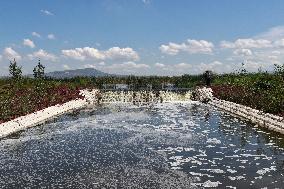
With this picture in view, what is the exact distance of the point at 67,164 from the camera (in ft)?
62.2

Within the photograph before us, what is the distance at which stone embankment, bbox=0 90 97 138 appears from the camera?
28583 millimetres

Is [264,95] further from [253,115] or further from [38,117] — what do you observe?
[38,117]

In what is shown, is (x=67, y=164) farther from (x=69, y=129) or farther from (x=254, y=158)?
(x=69, y=129)

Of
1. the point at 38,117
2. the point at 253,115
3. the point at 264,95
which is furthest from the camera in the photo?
the point at 264,95

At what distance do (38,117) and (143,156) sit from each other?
17365 millimetres

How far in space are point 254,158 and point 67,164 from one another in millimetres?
8916

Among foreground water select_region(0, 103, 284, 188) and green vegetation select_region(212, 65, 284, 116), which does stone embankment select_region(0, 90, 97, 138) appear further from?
green vegetation select_region(212, 65, 284, 116)

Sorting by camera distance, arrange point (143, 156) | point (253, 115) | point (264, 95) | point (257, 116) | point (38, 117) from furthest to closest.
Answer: point (264, 95), point (38, 117), point (253, 115), point (257, 116), point (143, 156)

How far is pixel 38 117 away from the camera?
35344mm

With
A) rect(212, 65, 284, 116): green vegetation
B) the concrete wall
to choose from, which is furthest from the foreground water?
rect(212, 65, 284, 116): green vegetation

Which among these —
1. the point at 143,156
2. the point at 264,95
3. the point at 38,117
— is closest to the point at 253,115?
the point at 264,95

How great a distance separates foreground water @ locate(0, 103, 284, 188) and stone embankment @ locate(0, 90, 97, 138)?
1107mm

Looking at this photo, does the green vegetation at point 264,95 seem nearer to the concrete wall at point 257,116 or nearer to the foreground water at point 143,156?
the concrete wall at point 257,116

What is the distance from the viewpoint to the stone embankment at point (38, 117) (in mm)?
28583
